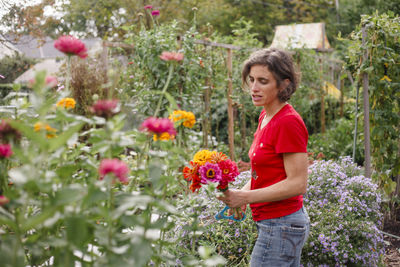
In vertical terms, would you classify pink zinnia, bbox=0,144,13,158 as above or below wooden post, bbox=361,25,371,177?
above

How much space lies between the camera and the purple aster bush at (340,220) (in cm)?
252

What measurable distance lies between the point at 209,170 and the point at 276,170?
411mm

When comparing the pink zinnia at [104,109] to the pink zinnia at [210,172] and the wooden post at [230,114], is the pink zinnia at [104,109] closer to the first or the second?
the pink zinnia at [210,172]

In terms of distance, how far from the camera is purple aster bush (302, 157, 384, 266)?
2.52 meters

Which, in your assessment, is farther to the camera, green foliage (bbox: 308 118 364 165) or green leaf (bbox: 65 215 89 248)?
green foliage (bbox: 308 118 364 165)

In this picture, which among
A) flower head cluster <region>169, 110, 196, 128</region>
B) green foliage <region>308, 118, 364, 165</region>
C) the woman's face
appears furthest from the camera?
green foliage <region>308, 118, 364, 165</region>

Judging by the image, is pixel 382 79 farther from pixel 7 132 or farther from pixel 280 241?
pixel 7 132

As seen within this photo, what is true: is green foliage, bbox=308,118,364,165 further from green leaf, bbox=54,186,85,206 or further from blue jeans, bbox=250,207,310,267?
green leaf, bbox=54,186,85,206

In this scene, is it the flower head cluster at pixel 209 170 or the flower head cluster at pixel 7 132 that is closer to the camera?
the flower head cluster at pixel 7 132

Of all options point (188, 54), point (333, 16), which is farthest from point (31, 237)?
point (333, 16)

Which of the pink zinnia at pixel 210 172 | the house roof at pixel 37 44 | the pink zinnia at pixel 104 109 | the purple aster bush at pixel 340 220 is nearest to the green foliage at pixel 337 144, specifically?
the purple aster bush at pixel 340 220

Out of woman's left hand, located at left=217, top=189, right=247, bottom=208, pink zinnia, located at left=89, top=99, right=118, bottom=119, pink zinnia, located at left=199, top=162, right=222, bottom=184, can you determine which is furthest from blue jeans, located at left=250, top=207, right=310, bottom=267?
pink zinnia, located at left=89, top=99, right=118, bottom=119

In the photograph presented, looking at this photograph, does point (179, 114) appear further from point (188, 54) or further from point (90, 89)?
point (90, 89)

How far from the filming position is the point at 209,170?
4.52 feet
